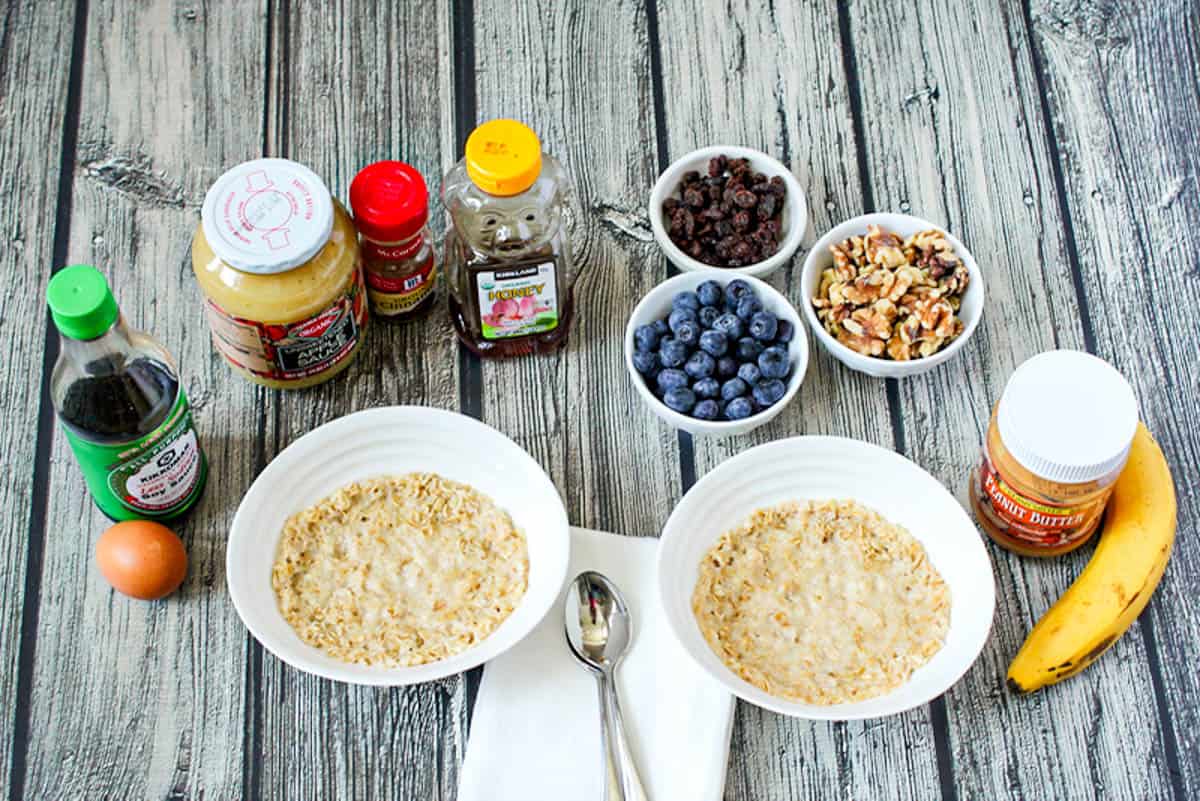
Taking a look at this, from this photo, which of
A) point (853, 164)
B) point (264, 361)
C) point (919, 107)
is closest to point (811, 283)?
point (853, 164)

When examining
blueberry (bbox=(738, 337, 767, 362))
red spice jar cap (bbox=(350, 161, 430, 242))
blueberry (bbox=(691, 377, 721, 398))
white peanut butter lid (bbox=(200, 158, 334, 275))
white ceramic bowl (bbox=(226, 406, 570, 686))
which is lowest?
white ceramic bowl (bbox=(226, 406, 570, 686))

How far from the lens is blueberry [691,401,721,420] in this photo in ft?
4.90

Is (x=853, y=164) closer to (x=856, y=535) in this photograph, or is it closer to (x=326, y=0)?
(x=856, y=535)

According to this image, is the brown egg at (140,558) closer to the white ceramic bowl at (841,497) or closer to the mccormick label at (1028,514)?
the white ceramic bowl at (841,497)

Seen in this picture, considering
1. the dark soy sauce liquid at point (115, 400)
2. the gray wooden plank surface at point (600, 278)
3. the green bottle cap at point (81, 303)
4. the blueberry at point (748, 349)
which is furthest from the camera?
the blueberry at point (748, 349)

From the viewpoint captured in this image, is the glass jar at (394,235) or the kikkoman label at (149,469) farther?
the glass jar at (394,235)

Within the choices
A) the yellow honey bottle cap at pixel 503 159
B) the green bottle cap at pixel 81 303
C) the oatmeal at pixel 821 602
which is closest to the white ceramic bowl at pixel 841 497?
the oatmeal at pixel 821 602

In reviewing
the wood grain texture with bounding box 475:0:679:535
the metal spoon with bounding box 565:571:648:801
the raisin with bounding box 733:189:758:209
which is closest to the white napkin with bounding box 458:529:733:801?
the metal spoon with bounding box 565:571:648:801

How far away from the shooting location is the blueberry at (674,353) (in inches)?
59.4

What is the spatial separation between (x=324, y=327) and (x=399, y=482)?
18 cm

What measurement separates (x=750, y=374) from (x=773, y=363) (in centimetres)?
3

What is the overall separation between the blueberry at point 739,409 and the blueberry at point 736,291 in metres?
0.12

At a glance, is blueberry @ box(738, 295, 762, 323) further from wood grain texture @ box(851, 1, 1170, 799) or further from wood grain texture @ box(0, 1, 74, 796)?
wood grain texture @ box(0, 1, 74, 796)

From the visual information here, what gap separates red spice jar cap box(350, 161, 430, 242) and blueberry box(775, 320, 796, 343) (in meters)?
0.40
